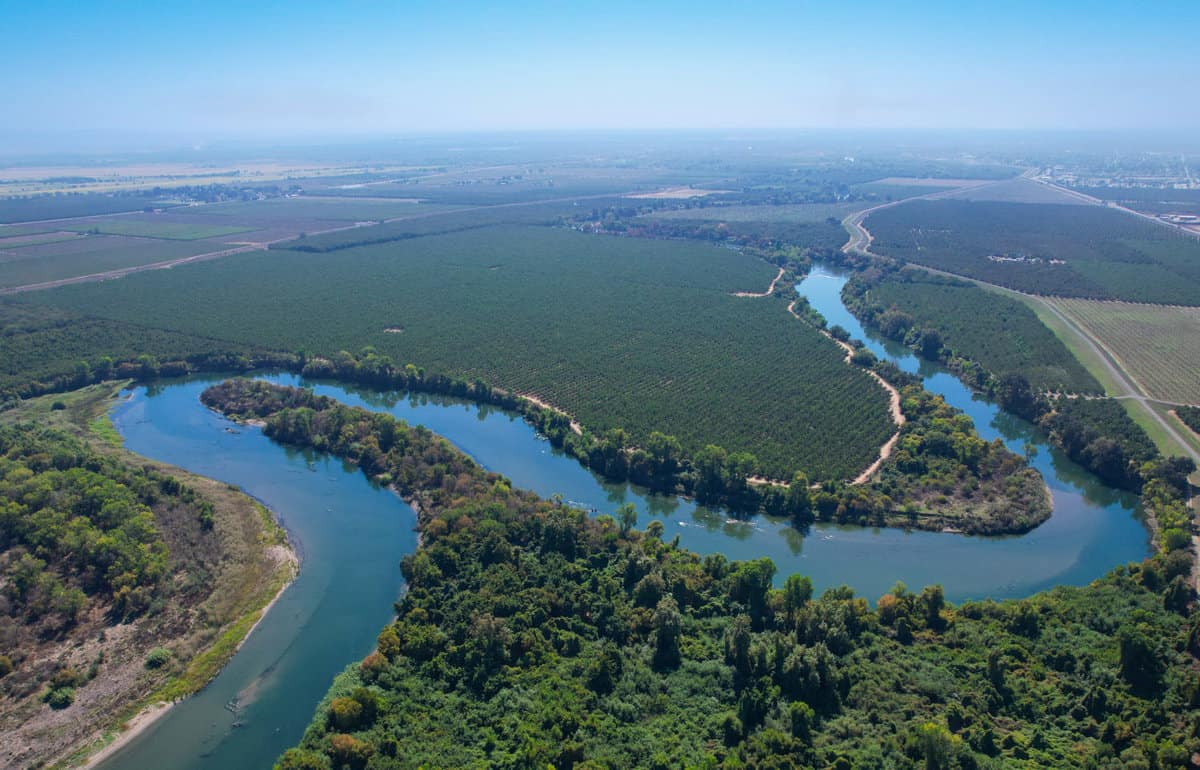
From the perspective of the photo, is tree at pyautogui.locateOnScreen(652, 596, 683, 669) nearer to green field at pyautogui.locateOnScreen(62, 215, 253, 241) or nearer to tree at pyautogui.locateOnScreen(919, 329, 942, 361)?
tree at pyautogui.locateOnScreen(919, 329, 942, 361)

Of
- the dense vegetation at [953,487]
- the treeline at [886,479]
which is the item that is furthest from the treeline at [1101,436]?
the treeline at [886,479]

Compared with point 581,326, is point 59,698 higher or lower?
lower

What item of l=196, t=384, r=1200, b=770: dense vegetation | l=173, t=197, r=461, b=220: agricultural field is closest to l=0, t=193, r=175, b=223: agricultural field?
l=173, t=197, r=461, b=220: agricultural field

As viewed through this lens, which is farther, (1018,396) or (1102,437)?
(1018,396)

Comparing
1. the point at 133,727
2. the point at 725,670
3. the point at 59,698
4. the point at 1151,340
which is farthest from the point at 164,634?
the point at 1151,340

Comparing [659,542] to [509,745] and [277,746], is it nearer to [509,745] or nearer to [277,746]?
[509,745]

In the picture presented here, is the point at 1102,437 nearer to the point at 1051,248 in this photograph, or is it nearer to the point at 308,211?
the point at 1051,248

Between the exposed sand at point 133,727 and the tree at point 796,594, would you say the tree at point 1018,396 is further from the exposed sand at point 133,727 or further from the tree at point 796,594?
the exposed sand at point 133,727

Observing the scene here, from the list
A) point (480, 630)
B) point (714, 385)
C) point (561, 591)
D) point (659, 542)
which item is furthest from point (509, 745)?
point (714, 385)
